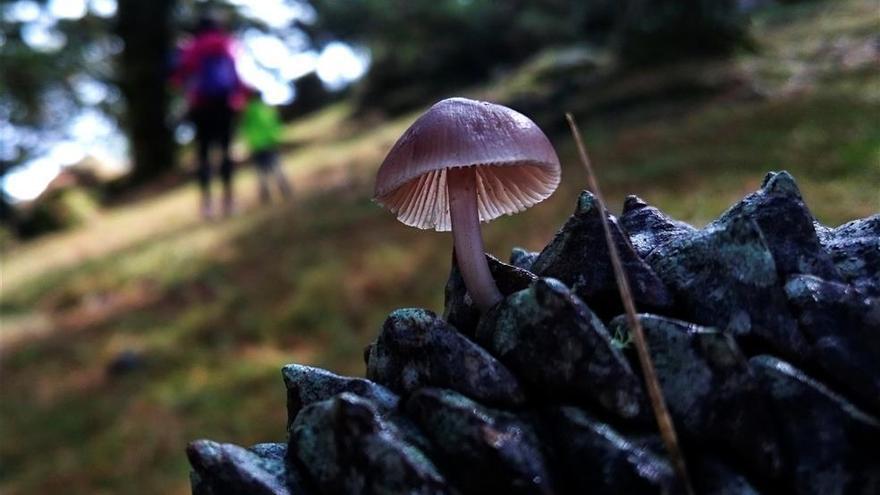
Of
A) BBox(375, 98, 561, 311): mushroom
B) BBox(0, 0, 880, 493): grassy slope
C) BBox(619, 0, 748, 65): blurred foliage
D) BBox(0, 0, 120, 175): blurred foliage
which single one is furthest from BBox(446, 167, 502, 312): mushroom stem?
BBox(0, 0, 120, 175): blurred foliage

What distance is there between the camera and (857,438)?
0.51 m

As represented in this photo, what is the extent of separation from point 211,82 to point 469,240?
194 inches

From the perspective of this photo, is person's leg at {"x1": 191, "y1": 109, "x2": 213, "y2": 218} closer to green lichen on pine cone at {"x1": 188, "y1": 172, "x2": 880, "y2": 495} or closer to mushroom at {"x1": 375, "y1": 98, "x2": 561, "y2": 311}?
mushroom at {"x1": 375, "y1": 98, "x2": 561, "y2": 311}

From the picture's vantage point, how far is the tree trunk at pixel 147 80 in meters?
9.18

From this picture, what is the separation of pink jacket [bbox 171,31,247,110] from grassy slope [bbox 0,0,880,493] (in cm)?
111

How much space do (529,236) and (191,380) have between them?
4.47 ft

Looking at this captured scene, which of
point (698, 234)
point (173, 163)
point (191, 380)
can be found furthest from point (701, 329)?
point (173, 163)

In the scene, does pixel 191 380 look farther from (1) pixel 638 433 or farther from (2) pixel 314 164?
(2) pixel 314 164

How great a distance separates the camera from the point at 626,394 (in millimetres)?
532

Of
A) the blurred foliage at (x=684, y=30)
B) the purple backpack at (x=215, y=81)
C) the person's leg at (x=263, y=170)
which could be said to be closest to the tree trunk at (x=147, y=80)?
the person's leg at (x=263, y=170)

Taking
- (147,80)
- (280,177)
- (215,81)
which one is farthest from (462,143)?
(147,80)

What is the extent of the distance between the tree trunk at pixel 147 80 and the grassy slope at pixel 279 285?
5.59 meters

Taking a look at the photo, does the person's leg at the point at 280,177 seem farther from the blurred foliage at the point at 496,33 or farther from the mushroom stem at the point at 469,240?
the mushroom stem at the point at 469,240

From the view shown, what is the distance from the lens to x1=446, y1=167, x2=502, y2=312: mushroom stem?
0.67m
